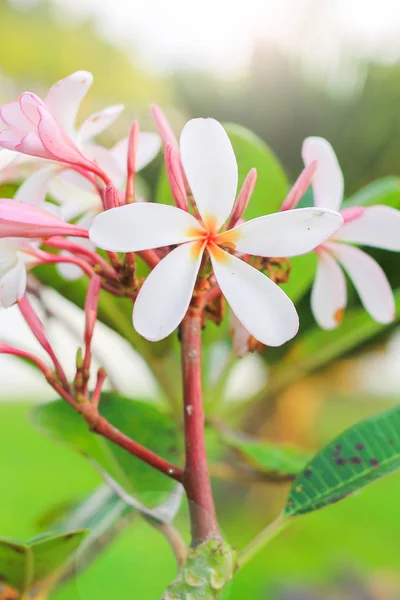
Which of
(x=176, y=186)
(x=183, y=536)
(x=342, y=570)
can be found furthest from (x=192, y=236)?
(x=342, y=570)

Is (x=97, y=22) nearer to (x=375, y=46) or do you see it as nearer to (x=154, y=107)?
(x=375, y=46)

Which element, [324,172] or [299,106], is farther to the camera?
[299,106]

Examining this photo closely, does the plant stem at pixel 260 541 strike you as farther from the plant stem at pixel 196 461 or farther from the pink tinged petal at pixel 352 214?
the pink tinged petal at pixel 352 214

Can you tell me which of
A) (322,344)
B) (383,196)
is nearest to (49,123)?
(383,196)

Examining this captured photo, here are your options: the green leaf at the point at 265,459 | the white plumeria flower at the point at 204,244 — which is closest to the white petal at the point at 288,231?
the white plumeria flower at the point at 204,244

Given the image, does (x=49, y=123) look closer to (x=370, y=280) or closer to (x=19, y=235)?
(x=19, y=235)

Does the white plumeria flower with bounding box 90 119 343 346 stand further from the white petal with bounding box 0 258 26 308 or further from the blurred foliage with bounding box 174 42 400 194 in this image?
the blurred foliage with bounding box 174 42 400 194
